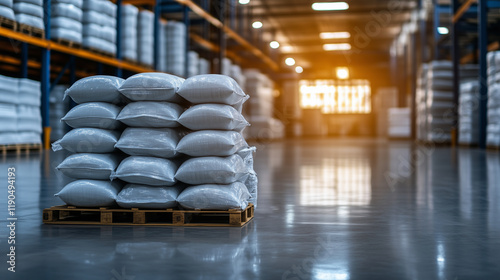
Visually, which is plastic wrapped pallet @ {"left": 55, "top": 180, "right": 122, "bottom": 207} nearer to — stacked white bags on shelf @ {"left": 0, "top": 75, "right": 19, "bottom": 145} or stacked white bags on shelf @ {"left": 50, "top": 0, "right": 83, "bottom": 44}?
stacked white bags on shelf @ {"left": 0, "top": 75, "right": 19, "bottom": 145}

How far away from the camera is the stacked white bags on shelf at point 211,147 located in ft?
10.8

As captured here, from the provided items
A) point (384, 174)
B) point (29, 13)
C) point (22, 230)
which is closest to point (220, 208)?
point (22, 230)

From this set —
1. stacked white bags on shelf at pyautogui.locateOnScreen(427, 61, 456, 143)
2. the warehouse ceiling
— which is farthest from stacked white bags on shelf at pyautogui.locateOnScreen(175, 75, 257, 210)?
the warehouse ceiling

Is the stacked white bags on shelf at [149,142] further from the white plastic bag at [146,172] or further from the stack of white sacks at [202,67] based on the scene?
the stack of white sacks at [202,67]

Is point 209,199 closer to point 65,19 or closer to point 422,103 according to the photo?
point 65,19

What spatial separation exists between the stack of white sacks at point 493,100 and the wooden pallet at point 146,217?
1104cm

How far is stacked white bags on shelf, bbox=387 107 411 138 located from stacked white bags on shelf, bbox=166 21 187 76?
1185 cm

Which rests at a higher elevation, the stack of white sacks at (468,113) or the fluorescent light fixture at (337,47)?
the fluorescent light fixture at (337,47)

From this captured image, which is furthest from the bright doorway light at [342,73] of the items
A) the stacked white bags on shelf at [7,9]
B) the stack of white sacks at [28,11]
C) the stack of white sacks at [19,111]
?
the stacked white bags on shelf at [7,9]

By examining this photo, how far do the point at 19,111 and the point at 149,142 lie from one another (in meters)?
8.03

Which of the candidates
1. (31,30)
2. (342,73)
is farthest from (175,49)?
(342,73)

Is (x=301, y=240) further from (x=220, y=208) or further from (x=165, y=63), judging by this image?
(x=165, y=63)

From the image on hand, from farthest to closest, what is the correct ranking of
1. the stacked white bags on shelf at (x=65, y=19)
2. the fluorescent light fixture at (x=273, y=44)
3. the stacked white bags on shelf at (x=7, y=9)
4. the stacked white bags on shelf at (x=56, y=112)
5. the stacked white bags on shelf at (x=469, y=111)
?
the fluorescent light fixture at (x=273, y=44) < the stacked white bags on shelf at (x=469, y=111) < the stacked white bags on shelf at (x=56, y=112) < the stacked white bags on shelf at (x=65, y=19) < the stacked white bags on shelf at (x=7, y=9)

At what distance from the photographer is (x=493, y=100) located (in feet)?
42.9
